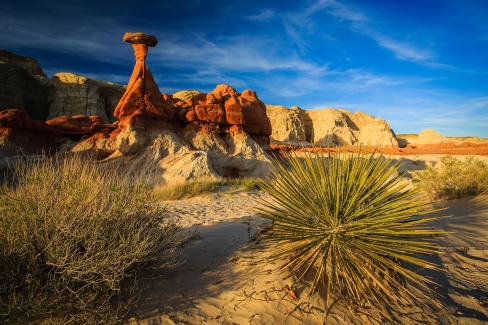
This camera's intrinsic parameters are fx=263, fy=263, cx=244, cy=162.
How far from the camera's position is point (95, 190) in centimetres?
315

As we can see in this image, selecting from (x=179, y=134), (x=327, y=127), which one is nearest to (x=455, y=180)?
(x=179, y=134)

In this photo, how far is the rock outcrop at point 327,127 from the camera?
116 ft

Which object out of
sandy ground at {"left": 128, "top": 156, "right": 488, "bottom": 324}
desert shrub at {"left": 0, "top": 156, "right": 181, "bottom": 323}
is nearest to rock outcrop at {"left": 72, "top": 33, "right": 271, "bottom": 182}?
sandy ground at {"left": 128, "top": 156, "right": 488, "bottom": 324}

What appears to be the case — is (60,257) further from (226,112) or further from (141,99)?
(226,112)

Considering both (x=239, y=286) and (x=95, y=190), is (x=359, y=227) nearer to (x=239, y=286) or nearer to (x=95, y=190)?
(x=239, y=286)

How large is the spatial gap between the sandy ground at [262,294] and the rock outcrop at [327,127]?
31.2m

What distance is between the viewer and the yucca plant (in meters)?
2.67

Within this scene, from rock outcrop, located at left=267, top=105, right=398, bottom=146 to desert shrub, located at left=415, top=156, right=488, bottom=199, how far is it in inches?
1027

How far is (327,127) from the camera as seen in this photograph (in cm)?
4091

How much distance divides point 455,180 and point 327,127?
34.2 meters

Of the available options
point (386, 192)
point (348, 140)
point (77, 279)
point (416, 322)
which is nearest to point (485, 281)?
point (416, 322)

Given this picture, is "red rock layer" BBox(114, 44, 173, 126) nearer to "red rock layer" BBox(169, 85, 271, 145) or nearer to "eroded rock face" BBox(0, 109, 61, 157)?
"red rock layer" BBox(169, 85, 271, 145)

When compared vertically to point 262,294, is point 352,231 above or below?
above

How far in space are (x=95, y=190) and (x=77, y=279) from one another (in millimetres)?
1061
